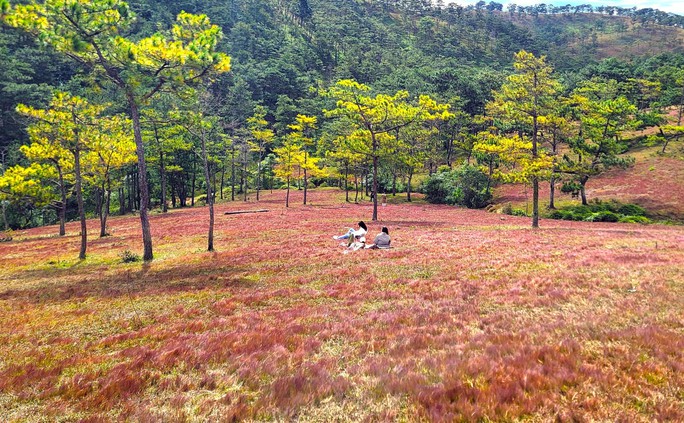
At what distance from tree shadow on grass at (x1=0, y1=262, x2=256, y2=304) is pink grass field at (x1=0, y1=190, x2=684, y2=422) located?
0.14 meters

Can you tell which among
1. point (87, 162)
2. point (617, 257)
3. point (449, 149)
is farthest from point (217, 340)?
point (449, 149)

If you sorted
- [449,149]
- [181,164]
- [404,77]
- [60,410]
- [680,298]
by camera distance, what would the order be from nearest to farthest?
[60,410], [680,298], [181,164], [449,149], [404,77]

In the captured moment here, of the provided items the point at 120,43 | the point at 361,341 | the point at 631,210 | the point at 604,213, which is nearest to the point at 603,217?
the point at 604,213

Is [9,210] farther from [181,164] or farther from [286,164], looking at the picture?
[286,164]

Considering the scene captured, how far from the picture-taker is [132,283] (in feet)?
51.7

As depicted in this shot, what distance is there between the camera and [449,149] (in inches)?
3300

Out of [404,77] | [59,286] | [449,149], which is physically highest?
[404,77]

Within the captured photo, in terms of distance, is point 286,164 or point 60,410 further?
point 286,164

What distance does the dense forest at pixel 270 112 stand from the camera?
18875mm

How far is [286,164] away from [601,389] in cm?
5684

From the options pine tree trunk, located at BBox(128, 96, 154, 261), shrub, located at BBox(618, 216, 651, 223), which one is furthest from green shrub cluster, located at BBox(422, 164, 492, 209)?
pine tree trunk, located at BBox(128, 96, 154, 261)

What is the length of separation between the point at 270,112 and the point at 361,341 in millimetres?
109614

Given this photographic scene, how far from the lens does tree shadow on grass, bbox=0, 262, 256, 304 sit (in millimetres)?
14094

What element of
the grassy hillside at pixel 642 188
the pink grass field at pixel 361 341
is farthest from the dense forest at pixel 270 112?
the pink grass field at pixel 361 341
